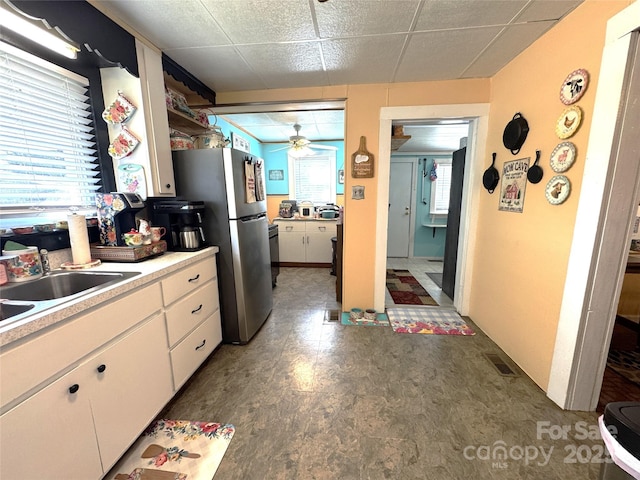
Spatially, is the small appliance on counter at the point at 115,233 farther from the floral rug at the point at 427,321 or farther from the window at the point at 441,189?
the window at the point at 441,189

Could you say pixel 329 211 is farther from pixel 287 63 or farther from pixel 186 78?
pixel 186 78

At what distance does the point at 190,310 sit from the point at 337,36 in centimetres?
202

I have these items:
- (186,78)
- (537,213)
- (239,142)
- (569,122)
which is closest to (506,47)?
(569,122)

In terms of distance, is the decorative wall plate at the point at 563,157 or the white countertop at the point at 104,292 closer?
the white countertop at the point at 104,292

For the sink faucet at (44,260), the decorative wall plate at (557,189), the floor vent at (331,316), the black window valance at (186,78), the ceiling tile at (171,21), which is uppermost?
the ceiling tile at (171,21)

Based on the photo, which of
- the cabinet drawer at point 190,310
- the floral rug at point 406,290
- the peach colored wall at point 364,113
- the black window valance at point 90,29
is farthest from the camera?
the floral rug at point 406,290

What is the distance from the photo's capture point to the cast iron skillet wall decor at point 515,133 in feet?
5.74

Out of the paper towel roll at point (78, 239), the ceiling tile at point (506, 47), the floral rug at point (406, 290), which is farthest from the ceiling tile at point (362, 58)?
the floral rug at point (406, 290)

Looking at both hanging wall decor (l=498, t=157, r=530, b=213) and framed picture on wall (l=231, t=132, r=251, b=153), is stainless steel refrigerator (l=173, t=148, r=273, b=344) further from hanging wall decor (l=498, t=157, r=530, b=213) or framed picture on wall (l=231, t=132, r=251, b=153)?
hanging wall decor (l=498, t=157, r=530, b=213)

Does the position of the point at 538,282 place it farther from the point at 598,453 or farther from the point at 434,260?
the point at 434,260

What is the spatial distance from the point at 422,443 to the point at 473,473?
225mm

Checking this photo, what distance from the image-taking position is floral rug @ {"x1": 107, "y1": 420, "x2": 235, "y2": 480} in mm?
1124

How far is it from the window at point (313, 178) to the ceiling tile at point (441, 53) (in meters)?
2.45

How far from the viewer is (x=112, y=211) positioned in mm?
1515
